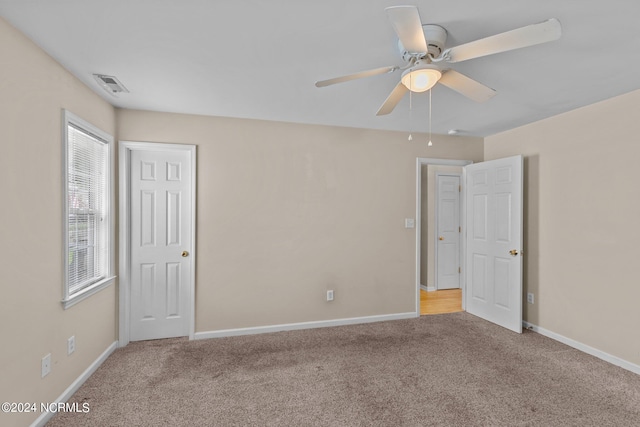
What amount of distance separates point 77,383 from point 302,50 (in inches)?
114

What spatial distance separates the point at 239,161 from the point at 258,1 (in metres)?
2.07

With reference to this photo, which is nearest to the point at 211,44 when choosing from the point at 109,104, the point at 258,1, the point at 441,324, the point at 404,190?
the point at 258,1

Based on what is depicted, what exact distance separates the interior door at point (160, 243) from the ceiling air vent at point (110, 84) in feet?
2.43

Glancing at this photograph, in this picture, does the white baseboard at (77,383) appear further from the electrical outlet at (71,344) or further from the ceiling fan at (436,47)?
the ceiling fan at (436,47)

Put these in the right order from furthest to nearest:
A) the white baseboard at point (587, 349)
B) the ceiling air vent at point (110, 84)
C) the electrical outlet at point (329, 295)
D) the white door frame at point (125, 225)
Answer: the electrical outlet at point (329, 295) < the white door frame at point (125, 225) < the white baseboard at point (587, 349) < the ceiling air vent at point (110, 84)

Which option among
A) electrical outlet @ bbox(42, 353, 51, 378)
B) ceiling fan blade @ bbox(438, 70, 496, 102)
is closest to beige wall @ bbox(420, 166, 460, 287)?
ceiling fan blade @ bbox(438, 70, 496, 102)

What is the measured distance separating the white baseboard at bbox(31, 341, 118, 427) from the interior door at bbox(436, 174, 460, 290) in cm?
470

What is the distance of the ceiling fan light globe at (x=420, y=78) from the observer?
176 centimetres

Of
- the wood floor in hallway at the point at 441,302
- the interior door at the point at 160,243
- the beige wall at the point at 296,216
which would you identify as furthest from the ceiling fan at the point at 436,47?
the wood floor in hallway at the point at 441,302

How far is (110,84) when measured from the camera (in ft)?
8.32

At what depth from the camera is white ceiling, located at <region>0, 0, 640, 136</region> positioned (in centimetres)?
160

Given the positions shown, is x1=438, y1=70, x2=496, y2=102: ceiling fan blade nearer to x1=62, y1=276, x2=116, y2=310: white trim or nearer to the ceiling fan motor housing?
the ceiling fan motor housing

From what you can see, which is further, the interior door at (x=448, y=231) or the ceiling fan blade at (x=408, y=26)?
the interior door at (x=448, y=231)

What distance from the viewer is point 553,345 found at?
3.20 metres
